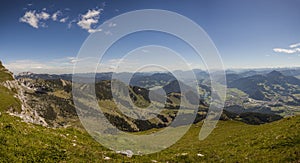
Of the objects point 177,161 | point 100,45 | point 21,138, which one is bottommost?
point 177,161

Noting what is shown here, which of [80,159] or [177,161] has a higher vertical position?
[80,159]

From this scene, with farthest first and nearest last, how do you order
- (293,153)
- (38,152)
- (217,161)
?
(217,161) → (293,153) → (38,152)

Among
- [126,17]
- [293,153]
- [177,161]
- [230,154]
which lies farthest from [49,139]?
[293,153]

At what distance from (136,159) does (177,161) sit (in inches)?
139

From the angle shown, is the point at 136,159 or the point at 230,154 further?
the point at 230,154

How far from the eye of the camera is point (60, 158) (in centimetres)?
1655

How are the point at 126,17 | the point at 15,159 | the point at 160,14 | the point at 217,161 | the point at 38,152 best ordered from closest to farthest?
the point at 15,159, the point at 38,152, the point at 217,161, the point at 126,17, the point at 160,14

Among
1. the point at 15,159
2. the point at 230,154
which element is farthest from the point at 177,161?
the point at 15,159

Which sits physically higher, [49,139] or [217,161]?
[49,139]

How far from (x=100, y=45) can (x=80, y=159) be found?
993 centimetres

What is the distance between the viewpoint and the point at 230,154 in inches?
858

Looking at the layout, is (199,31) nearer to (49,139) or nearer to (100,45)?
(100,45)

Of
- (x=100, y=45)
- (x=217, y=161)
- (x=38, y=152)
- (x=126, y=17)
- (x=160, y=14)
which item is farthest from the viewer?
(x=160, y=14)

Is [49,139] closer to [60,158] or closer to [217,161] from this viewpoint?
[60,158]
